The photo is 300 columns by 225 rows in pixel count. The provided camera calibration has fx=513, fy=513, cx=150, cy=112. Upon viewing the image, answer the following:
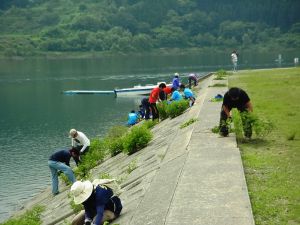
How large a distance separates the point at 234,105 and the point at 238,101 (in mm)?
198

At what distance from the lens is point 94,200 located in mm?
9977

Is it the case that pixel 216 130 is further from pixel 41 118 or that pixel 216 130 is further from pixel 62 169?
pixel 41 118

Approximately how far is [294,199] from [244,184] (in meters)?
1.02

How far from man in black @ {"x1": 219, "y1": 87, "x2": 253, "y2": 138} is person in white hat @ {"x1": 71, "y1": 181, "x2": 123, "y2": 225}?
208 inches

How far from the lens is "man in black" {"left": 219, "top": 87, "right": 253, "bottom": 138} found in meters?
14.5

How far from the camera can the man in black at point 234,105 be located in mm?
14469

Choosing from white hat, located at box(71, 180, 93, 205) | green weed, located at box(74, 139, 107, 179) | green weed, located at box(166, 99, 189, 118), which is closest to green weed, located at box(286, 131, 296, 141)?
white hat, located at box(71, 180, 93, 205)

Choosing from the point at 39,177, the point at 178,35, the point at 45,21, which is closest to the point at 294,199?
the point at 39,177

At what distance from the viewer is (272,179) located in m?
10.8

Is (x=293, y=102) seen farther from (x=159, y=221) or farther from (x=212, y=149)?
(x=159, y=221)

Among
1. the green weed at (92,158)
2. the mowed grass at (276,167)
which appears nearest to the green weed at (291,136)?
the mowed grass at (276,167)

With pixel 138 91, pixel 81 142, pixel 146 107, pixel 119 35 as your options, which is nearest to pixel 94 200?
pixel 81 142

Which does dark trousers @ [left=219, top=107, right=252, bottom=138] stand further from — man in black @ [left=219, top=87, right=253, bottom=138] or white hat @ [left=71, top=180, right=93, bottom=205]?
white hat @ [left=71, top=180, right=93, bottom=205]

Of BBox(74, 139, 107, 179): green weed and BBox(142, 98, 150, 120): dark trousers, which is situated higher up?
BBox(142, 98, 150, 120): dark trousers
